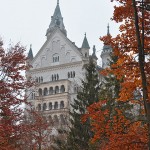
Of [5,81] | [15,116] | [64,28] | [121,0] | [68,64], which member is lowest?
[15,116]

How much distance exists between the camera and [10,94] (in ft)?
61.2

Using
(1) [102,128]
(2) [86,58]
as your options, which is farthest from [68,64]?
(1) [102,128]

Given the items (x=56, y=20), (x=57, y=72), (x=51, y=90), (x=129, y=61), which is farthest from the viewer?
(x=56, y=20)

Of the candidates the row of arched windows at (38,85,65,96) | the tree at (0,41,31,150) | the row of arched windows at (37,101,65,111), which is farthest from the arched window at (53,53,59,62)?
the tree at (0,41,31,150)

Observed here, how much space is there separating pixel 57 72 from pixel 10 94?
57.9 meters

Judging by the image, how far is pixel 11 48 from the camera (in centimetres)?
2056

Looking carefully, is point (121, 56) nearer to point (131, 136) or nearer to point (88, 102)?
point (131, 136)

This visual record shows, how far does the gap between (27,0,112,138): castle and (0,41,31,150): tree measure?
51373 mm

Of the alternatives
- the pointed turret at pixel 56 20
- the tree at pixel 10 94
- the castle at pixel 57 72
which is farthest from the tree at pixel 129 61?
the pointed turret at pixel 56 20

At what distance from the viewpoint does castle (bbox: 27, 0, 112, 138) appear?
73.2m

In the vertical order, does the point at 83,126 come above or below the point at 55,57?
below

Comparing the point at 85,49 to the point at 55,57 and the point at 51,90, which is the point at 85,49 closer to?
the point at 55,57

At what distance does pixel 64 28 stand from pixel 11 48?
276ft

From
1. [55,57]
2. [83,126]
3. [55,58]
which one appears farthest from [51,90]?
[83,126]
